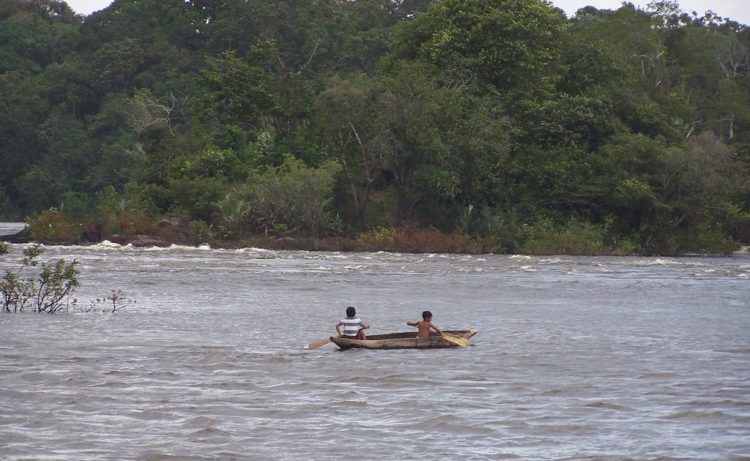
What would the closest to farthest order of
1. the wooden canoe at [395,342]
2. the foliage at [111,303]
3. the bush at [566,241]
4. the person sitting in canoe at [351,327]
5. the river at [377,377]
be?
the river at [377,377], the wooden canoe at [395,342], the person sitting in canoe at [351,327], the foliage at [111,303], the bush at [566,241]

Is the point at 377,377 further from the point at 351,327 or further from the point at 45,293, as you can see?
the point at 45,293

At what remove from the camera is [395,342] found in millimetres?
18859

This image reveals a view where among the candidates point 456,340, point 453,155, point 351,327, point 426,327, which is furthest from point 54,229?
point 456,340

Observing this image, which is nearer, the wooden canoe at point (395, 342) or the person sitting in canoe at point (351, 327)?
the wooden canoe at point (395, 342)

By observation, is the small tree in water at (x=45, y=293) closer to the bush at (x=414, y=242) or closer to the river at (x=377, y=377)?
the river at (x=377, y=377)

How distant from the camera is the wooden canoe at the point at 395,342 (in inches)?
728

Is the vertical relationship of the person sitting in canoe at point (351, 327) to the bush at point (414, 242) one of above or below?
below

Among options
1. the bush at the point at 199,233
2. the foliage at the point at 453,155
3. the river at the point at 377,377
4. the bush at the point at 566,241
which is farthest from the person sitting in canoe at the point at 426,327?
the bush at the point at 199,233

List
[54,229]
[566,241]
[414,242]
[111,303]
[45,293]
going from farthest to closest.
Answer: [54,229], [414,242], [566,241], [111,303], [45,293]

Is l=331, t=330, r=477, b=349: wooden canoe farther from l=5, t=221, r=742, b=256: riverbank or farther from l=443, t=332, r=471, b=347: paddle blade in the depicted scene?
l=5, t=221, r=742, b=256: riverbank

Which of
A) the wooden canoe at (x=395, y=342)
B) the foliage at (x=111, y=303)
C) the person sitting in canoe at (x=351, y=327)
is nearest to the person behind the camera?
the wooden canoe at (x=395, y=342)

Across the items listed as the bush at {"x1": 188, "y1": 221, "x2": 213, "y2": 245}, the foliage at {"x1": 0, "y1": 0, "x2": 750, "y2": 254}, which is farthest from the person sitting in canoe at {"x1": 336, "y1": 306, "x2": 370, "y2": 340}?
the bush at {"x1": 188, "y1": 221, "x2": 213, "y2": 245}

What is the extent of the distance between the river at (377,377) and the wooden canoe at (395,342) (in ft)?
0.60

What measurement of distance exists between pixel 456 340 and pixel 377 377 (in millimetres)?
3206
